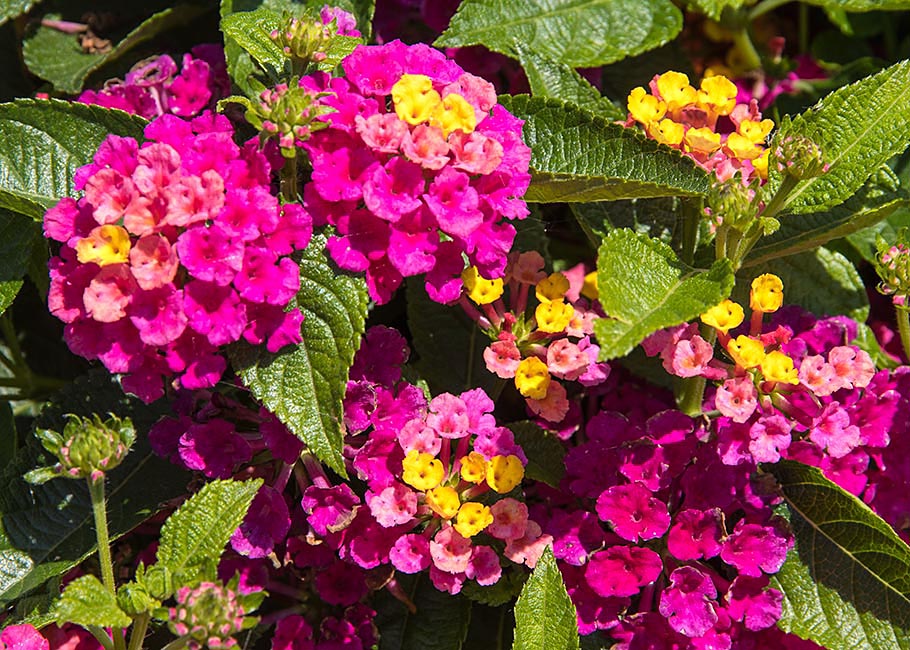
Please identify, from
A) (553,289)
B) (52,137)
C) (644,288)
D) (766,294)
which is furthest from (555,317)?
(52,137)

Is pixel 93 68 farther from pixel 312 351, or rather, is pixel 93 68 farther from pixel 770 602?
pixel 770 602

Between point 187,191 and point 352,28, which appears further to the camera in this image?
point 352,28

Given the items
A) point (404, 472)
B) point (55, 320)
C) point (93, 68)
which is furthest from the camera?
point (55, 320)

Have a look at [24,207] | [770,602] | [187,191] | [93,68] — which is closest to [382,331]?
[187,191]

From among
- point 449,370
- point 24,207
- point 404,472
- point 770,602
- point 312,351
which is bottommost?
point 770,602

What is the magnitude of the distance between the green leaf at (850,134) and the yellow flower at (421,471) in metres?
0.60

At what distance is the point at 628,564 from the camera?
136 cm

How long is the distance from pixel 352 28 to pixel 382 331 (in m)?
0.44

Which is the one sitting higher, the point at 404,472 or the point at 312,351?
the point at 312,351

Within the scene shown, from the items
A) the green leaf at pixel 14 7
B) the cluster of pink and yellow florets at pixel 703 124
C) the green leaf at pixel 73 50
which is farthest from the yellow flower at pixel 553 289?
the green leaf at pixel 14 7

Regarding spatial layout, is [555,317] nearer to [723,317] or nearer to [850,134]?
[723,317]

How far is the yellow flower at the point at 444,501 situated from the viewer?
4.25ft

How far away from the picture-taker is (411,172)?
1221 millimetres

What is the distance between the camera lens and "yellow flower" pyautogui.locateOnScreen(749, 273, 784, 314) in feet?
4.45
